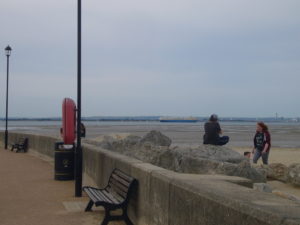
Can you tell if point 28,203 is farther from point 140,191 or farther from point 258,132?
point 258,132

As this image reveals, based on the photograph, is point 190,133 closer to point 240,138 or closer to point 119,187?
point 240,138

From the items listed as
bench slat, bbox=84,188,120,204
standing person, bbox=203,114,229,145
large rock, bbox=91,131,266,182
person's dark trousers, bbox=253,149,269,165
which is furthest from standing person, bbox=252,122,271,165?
bench slat, bbox=84,188,120,204

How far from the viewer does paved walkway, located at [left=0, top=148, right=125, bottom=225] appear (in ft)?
24.0

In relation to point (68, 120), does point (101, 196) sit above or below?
below

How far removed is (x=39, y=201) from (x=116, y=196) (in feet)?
7.80

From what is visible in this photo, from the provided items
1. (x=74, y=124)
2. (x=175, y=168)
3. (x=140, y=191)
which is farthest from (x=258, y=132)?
(x=140, y=191)

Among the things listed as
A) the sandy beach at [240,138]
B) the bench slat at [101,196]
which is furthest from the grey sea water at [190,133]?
the bench slat at [101,196]

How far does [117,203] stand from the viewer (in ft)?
21.4

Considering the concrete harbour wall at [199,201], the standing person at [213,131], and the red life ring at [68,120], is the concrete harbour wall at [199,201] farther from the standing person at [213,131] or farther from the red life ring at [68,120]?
the standing person at [213,131]

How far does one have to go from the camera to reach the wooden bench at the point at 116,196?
6535mm

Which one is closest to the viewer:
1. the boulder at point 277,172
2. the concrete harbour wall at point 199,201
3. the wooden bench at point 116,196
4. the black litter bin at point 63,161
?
the concrete harbour wall at point 199,201

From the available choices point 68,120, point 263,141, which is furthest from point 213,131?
point 68,120

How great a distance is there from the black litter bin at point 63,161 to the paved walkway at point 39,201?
0.80 ft

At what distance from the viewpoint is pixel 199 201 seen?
176 inches
